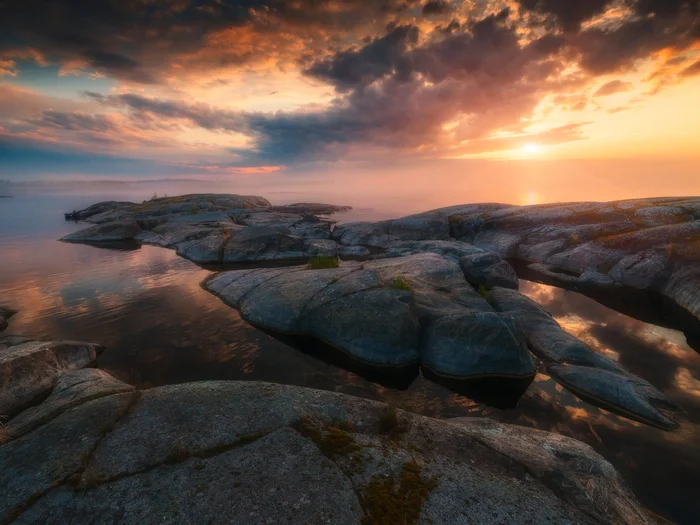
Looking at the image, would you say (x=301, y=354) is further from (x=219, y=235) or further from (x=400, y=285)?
(x=219, y=235)

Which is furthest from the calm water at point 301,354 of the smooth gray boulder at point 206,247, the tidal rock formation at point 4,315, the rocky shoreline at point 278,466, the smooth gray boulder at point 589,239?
the smooth gray boulder at point 206,247

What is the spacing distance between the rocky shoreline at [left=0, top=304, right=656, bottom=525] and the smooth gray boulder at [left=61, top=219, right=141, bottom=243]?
150 feet

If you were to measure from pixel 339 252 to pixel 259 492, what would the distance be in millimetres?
35519

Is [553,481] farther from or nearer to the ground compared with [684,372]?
farther from the ground

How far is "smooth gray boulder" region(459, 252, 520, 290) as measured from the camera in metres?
23.3

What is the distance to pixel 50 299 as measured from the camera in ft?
70.6

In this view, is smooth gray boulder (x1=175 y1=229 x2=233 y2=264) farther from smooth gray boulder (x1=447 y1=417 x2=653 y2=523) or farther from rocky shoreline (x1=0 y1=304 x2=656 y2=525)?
smooth gray boulder (x1=447 y1=417 x2=653 y2=523)

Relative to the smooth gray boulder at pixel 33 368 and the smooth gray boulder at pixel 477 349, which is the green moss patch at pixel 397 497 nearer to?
the smooth gray boulder at pixel 477 349

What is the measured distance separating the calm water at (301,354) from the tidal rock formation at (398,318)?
1.21m

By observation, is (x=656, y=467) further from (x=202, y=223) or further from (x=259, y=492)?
(x=202, y=223)

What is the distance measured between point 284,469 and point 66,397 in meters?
7.15

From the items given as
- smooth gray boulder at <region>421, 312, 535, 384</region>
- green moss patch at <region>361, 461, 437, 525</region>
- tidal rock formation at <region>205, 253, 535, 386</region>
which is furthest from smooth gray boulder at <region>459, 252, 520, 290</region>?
green moss patch at <region>361, 461, 437, 525</region>

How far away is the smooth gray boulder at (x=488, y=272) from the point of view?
2333 centimetres

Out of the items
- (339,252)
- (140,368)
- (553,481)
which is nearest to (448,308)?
(553,481)
